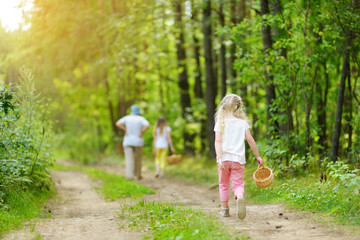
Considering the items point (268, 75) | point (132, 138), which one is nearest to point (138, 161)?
point (132, 138)

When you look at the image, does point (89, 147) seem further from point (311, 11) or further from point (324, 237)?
point (324, 237)

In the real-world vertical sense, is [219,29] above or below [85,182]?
above

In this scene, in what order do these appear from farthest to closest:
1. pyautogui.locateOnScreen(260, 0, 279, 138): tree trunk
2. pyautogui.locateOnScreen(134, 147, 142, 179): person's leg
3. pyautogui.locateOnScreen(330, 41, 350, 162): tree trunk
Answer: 1. pyautogui.locateOnScreen(134, 147, 142, 179): person's leg
2. pyautogui.locateOnScreen(260, 0, 279, 138): tree trunk
3. pyautogui.locateOnScreen(330, 41, 350, 162): tree trunk

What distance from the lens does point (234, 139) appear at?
7.19 metres

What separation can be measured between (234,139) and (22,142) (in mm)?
4071

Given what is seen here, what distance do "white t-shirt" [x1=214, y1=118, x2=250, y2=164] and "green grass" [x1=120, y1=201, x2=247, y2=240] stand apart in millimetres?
1016

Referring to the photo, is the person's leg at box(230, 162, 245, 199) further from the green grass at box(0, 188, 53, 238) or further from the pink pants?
the green grass at box(0, 188, 53, 238)

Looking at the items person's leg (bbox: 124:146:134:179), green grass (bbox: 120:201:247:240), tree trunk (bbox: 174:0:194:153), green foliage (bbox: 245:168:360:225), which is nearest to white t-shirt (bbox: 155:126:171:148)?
person's leg (bbox: 124:146:134:179)

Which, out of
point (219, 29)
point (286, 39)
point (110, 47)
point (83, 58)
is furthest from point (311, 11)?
point (83, 58)

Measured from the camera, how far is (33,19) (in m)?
16.7

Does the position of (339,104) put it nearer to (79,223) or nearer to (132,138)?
(79,223)

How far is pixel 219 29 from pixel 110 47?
7.55 metres

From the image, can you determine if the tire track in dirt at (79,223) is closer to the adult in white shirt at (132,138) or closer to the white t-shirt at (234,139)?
the white t-shirt at (234,139)

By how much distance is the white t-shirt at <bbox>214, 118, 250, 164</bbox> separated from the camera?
7156 mm
